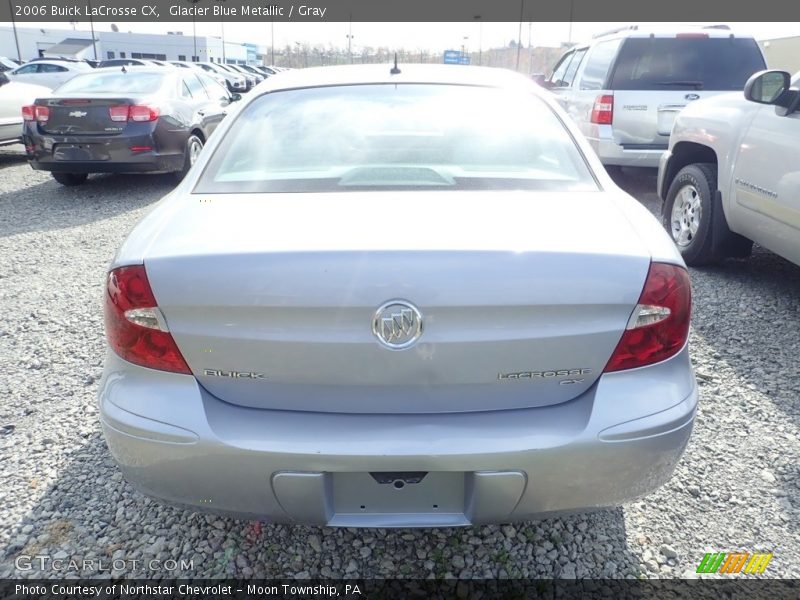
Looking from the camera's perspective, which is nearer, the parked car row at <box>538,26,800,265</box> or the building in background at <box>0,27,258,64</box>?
the parked car row at <box>538,26,800,265</box>

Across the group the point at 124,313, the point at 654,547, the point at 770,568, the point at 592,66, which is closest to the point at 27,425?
the point at 124,313

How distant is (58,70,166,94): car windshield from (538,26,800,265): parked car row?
5272 mm

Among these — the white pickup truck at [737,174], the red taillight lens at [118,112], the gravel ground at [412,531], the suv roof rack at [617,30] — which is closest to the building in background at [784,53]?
the suv roof rack at [617,30]

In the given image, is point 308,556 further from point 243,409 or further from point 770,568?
point 770,568

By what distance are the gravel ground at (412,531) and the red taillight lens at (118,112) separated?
405 cm

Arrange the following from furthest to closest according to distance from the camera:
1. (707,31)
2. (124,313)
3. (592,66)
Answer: (592,66) < (707,31) < (124,313)

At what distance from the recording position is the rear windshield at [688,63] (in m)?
6.71

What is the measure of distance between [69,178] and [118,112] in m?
1.48

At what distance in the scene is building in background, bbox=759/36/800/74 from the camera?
2188 centimetres

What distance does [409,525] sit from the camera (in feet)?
5.72

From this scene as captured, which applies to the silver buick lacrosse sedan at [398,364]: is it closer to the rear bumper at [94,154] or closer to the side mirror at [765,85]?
the side mirror at [765,85]

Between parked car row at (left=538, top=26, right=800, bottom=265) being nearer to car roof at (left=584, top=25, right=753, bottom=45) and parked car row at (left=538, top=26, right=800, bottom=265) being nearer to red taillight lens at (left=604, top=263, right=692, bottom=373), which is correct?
car roof at (left=584, top=25, right=753, bottom=45)

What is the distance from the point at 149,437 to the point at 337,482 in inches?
20.7

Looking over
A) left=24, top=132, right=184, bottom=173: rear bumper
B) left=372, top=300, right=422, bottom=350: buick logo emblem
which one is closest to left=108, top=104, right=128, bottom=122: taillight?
left=24, top=132, right=184, bottom=173: rear bumper
